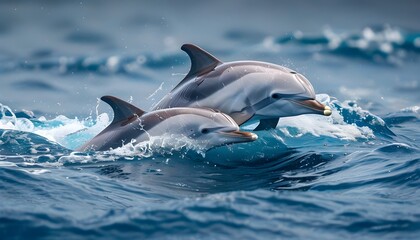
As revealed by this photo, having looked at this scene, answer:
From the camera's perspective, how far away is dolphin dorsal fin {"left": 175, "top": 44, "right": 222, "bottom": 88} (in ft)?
32.5

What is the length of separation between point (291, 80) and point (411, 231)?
4361 millimetres

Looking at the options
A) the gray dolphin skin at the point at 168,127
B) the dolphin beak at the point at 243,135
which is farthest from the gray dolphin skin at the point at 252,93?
the dolphin beak at the point at 243,135

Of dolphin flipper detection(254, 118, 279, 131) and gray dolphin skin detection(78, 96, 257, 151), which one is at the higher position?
dolphin flipper detection(254, 118, 279, 131)

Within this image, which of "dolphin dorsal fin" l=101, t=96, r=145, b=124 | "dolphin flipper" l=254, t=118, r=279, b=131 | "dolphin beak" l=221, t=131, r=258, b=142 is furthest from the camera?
"dolphin flipper" l=254, t=118, r=279, b=131

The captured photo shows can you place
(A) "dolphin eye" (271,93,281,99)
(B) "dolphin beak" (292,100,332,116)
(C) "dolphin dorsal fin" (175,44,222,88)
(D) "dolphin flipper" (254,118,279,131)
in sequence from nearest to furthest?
1. (B) "dolphin beak" (292,100,332,116)
2. (A) "dolphin eye" (271,93,281,99)
3. (C) "dolphin dorsal fin" (175,44,222,88)
4. (D) "dolphin flipper" (254,118,279,131)

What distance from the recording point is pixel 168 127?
899 cm

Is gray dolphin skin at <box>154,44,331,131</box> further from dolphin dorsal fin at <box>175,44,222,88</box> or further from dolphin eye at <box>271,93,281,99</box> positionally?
dolphin dorsal fin at <box>175,44,222,88</box>

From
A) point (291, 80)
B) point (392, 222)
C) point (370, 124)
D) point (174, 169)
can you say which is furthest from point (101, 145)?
point (370, 124)

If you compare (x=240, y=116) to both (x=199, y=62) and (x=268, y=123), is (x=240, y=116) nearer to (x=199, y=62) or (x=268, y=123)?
(x=268, y=123)

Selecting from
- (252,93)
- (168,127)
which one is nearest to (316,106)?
(252,93)

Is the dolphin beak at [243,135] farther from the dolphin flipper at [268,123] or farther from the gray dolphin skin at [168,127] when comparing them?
the dolphin flipper at [268,123]

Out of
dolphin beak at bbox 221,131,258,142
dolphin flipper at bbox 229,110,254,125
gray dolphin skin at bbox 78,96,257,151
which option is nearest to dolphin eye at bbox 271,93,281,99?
dolphin flipper at bbox 229,110,254,125

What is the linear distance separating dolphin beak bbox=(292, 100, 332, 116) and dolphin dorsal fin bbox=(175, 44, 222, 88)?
1.40 m

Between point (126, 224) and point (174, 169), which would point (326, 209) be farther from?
point (174, 169)
